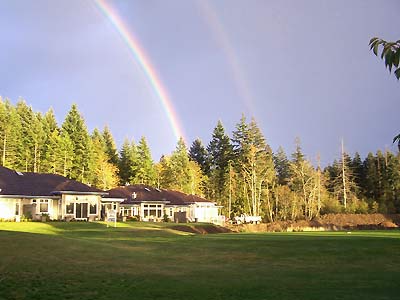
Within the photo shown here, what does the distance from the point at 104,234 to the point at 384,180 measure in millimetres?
67436

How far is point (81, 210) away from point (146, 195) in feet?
45.4

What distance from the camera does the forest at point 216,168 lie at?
7081cm

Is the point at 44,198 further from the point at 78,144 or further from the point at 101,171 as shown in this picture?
the point at 101,171

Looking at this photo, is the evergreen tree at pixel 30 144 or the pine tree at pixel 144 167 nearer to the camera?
the evergreen tree at pixel 30 144

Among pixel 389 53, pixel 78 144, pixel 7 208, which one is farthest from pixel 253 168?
pixel 389 53

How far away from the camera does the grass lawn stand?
36.3 ft

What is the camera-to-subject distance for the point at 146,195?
197ft

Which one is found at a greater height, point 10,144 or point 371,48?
point 10,144

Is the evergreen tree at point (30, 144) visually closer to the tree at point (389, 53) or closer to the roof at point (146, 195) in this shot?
the roof at point (146, 195)

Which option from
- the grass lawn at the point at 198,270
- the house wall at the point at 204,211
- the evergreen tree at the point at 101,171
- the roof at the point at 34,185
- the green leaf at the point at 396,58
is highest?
the evergreen tree at the point at 101,171

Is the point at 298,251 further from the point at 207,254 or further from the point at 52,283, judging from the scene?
the point at 52,283

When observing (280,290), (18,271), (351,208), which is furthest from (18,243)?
(351,208)

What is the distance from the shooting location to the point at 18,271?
12.8 m

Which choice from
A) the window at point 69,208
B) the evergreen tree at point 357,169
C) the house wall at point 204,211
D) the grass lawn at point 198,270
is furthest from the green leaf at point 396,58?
the evergreen tree at point 357,169
